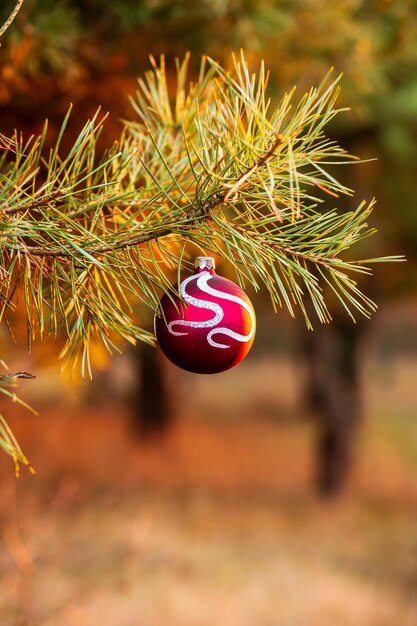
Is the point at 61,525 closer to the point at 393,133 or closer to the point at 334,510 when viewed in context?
the point at 334,510

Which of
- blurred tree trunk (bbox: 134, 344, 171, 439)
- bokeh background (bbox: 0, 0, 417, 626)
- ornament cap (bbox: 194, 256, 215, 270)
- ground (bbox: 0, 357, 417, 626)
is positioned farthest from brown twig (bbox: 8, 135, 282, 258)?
blurred tree trunk (bbox: 134, 344, 171, 439)

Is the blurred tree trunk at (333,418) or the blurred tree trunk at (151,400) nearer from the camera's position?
the blurred tree trunk at (333,418)

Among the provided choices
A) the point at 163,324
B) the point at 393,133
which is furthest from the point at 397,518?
the point at 163,324

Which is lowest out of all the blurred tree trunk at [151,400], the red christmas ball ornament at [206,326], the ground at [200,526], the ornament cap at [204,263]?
the ground at [200,526]

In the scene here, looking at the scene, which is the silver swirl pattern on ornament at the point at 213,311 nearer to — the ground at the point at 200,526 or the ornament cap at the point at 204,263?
the ornament cap at the point at 204,263

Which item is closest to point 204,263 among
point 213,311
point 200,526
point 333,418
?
point 213,311

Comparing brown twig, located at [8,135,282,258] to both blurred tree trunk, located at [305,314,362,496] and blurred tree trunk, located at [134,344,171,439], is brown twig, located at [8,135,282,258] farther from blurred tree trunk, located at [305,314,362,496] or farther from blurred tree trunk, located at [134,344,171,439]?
blurred tree trunk, located at [134,344,171,439]

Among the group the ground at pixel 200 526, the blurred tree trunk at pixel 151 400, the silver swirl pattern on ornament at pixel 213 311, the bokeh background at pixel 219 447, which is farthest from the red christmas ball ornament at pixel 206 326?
the blurred tree trunk at pixel 151 400

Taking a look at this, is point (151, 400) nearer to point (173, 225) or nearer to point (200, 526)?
point (200, 526)
